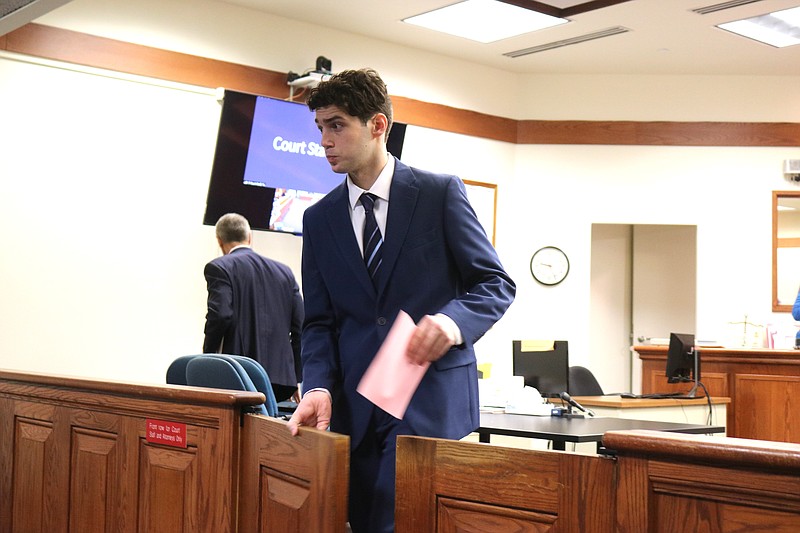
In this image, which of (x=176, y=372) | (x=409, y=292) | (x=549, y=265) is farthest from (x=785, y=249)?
(x=409, y=292)

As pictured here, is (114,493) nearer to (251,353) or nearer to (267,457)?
(267,457)

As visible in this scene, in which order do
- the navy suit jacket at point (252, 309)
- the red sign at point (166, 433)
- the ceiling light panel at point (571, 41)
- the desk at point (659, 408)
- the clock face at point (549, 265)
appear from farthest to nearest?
1. the clock face at point (549, 265)
2. the ceiling light panel at point (571, 41)
3. the desk at point (659, 408)
4. the navy suit jacket at point (252, 309)
5. the red sign at point (166, 433)

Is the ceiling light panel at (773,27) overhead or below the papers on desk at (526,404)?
overhead

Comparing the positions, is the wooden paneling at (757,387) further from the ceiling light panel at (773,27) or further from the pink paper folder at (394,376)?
the pink paper folder at (394,376)

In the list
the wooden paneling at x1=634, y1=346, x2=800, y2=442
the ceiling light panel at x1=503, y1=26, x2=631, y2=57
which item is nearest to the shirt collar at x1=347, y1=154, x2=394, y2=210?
the wooden paneling at x1=634, y1=346, x2=800, y2=442

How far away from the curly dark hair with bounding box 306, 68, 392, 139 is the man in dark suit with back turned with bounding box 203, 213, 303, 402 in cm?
342

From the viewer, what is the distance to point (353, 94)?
200 cm

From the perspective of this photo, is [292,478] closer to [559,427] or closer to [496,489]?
[496,489]

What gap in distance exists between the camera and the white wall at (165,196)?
635 cm

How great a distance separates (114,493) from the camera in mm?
2686

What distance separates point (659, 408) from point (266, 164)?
322cm

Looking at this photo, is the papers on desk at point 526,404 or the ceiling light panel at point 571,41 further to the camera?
the ceiling light panel at point 571,41

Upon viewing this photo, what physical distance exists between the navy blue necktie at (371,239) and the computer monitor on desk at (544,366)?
3061mm

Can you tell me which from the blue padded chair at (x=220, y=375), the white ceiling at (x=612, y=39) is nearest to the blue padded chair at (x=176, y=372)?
the blue padded chair at (x=220, y=375)
